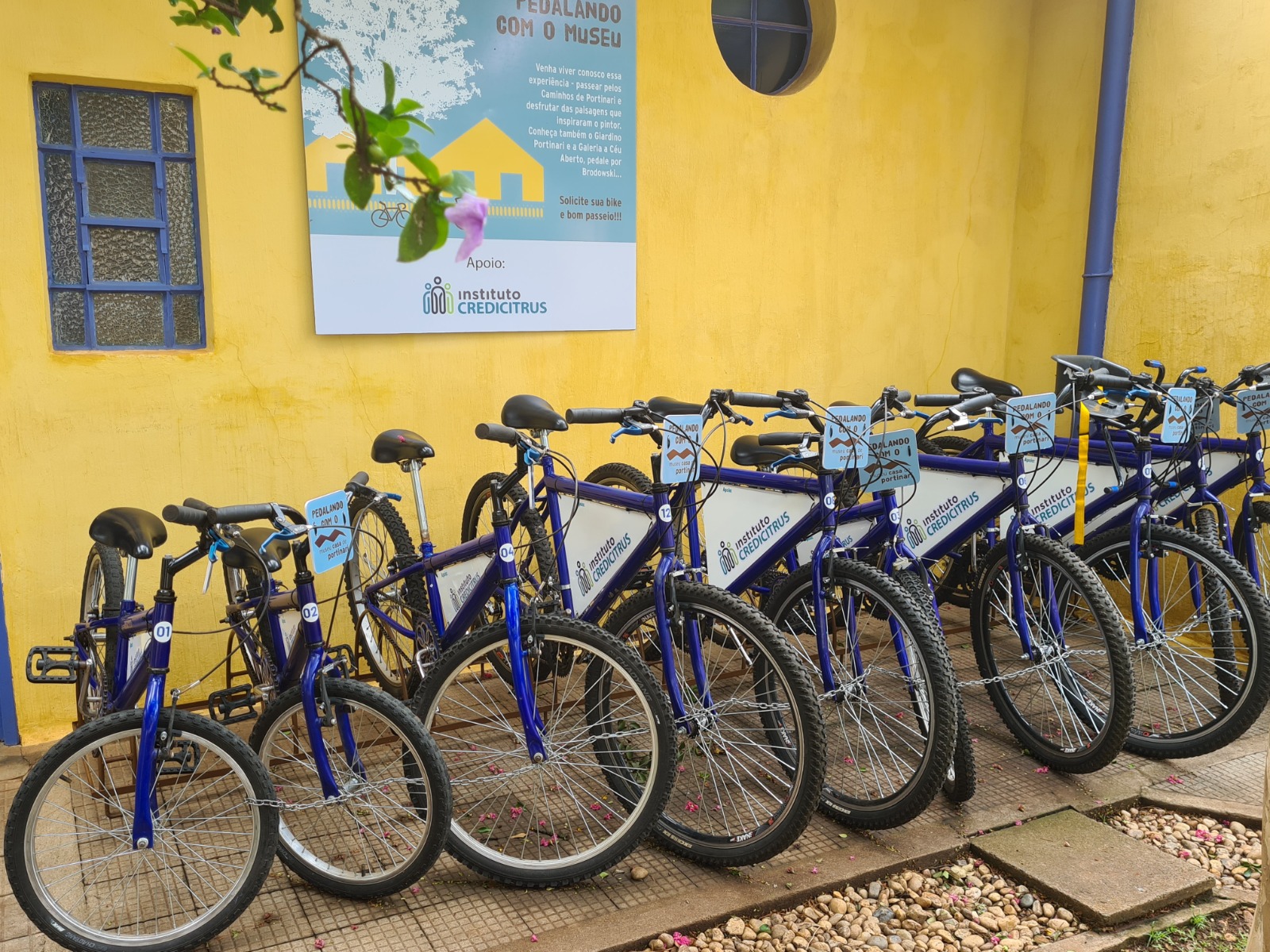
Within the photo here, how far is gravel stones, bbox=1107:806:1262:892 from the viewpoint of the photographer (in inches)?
124

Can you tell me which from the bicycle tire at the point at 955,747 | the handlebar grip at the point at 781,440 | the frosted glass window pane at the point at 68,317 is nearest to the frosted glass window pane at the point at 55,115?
the frosted glass window pane at the point at 68,317

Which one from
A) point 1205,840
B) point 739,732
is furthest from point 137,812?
point 1205,840

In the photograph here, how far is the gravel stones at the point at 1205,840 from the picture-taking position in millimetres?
3160

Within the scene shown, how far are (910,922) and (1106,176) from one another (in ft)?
12.8

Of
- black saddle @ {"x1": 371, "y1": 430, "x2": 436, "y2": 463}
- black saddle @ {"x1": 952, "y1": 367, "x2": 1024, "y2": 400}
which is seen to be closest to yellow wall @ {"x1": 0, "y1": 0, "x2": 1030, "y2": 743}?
black saddle @ {"x1": 371, "y1": 430, "x2": 436, "y2": 463}

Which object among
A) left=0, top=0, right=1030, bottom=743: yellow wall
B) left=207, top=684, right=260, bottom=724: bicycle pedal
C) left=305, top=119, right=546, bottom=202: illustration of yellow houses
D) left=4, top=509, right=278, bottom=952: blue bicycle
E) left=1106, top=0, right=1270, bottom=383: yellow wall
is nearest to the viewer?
left=4, top=509, right=278, bottom=952: blue bicycle

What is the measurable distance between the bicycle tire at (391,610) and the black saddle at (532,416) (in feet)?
2.03

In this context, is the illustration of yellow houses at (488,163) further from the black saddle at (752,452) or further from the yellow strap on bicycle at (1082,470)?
the yellow strap on bicycle at (1082,470)

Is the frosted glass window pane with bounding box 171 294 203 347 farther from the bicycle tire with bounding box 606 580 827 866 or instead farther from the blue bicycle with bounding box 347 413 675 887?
the bicycle tire with bounding box 606 580 827 866

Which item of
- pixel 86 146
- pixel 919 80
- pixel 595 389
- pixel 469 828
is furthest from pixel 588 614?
pixel 919 80

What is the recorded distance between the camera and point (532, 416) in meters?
3.26

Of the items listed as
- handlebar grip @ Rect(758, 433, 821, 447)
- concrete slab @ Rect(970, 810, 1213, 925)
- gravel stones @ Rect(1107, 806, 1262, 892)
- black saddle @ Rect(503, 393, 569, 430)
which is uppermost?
black saddle @ Rect(503, 393, 569, 430)

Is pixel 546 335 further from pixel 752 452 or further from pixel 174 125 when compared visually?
pixel 174 125

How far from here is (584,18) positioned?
14.7 ft
